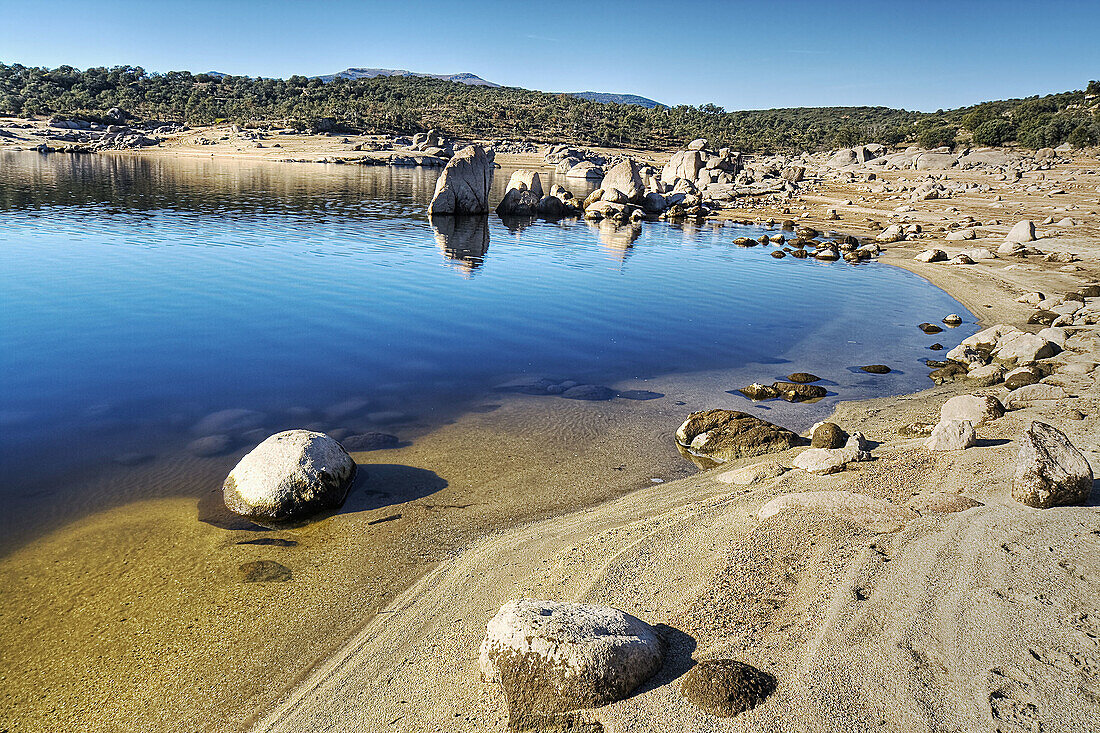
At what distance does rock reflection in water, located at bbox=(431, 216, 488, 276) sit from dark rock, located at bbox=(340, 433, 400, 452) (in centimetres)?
1438

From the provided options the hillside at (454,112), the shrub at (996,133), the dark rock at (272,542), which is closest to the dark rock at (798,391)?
the dark rock at (272,542)

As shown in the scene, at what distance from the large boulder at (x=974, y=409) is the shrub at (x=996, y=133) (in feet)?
242

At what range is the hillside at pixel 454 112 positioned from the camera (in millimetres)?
101375

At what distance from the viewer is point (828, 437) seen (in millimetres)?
9023

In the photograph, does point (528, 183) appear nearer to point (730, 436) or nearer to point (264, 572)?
point (730, 436)

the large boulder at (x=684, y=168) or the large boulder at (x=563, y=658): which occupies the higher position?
the large boulder at (x=684, y=168)

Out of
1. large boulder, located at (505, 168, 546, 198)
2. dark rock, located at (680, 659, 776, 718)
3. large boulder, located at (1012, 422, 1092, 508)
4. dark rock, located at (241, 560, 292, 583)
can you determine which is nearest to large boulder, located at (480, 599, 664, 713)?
dark rock, located at (680, 659, 776, 718)

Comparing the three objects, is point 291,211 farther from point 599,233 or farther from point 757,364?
point 757,364

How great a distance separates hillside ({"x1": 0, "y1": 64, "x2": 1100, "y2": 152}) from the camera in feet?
333

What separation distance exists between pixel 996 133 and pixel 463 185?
58.9m

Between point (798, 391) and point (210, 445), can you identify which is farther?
point (798, 391)

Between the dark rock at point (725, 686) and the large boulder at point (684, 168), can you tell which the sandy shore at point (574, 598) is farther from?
the large boulder at point (684, 168)

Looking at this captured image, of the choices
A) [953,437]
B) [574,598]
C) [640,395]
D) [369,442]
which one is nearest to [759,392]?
[640,395]

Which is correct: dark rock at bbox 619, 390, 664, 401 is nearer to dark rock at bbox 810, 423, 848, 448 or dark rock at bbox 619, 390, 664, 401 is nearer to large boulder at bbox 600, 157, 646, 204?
dark rock at bbox 810, 423, 848, 448
